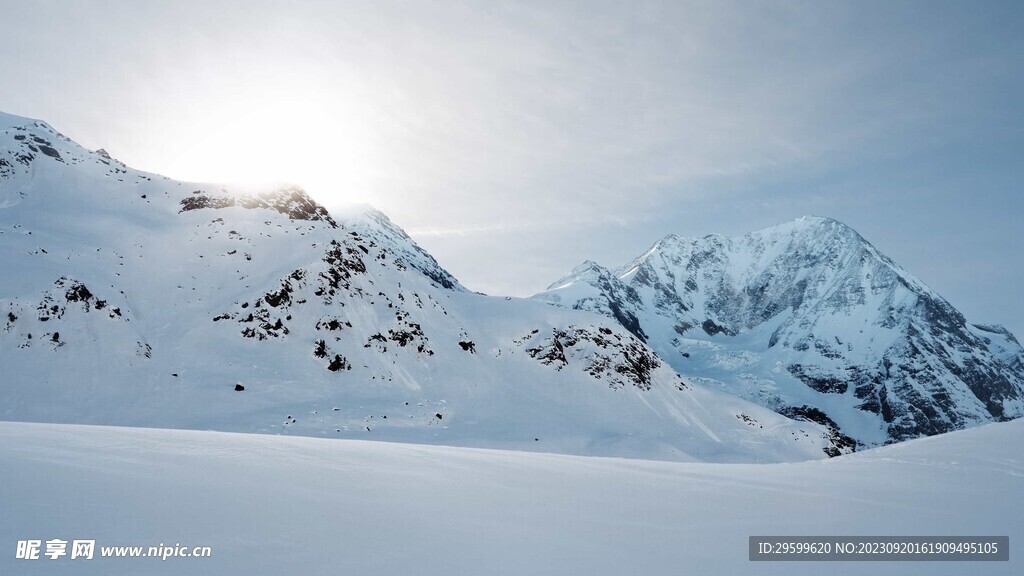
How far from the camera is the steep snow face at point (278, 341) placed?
33875 millimetres

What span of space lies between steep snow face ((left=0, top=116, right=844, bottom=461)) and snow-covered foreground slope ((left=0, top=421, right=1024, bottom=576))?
2973cm

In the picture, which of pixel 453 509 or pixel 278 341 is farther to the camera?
pixel 278 341

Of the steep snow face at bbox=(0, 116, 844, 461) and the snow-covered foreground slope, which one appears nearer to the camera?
the snow-covered foreground slope

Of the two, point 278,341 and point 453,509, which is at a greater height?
point 278,341

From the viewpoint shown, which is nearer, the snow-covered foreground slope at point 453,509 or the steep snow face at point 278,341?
the snow-covered foreground slope at point 453,509

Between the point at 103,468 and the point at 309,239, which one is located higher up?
the point at 309,239

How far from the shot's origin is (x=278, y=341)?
43.1 metres

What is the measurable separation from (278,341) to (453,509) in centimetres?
4250

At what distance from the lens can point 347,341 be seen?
46.9 m

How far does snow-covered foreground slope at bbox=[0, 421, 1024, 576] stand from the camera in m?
3.88

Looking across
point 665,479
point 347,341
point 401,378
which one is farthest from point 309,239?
point 665,479

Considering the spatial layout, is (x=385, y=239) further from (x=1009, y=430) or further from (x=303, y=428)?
(x=1009, y=430)

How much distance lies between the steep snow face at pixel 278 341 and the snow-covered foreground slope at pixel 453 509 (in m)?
29.7

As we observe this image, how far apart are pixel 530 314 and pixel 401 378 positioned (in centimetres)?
2713
